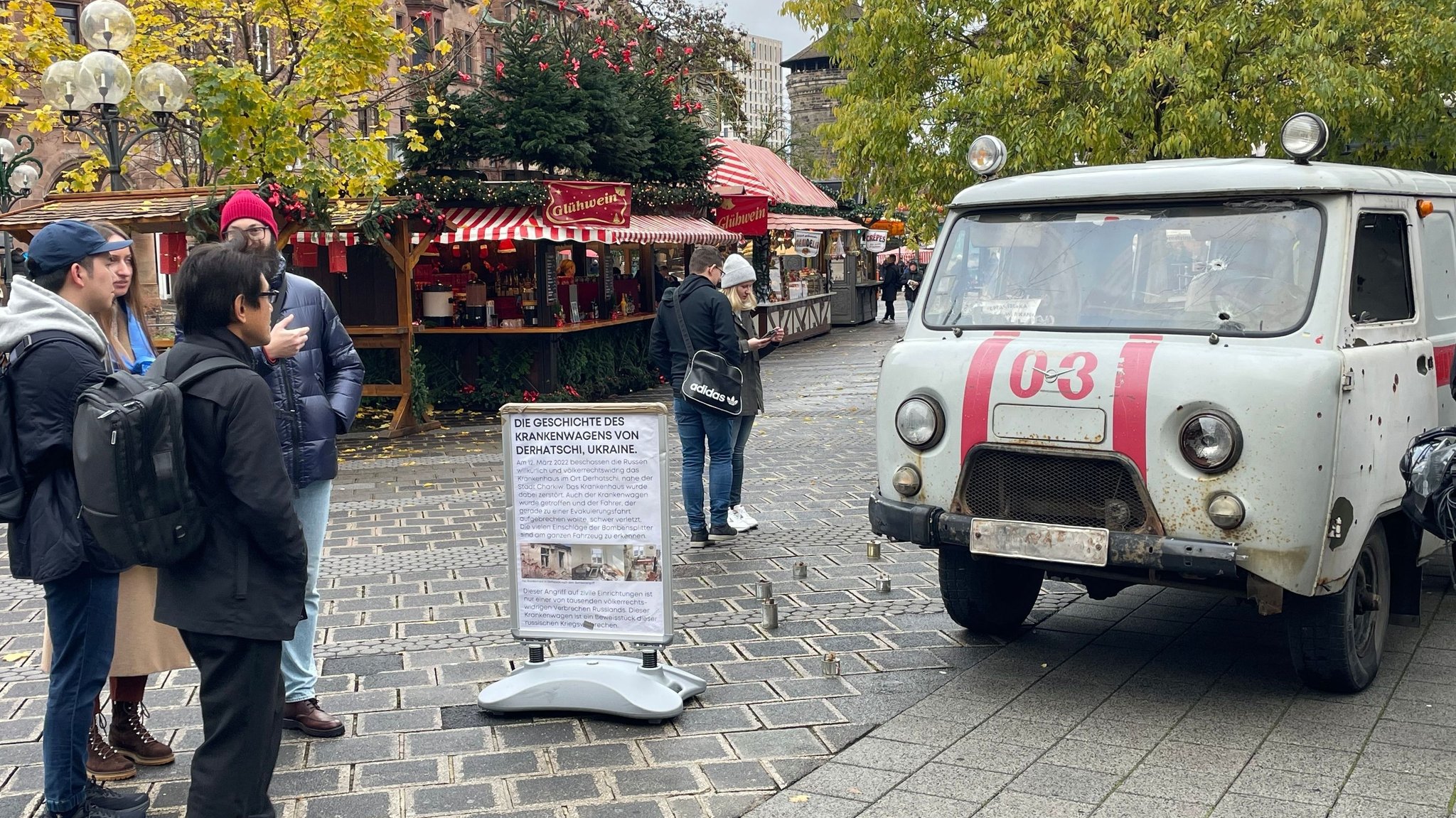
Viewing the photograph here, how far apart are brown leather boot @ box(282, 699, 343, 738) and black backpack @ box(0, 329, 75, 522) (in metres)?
1.41

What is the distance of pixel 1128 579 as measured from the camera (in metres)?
5.43

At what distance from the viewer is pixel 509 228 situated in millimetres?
15328

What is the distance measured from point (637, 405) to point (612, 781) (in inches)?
60.6

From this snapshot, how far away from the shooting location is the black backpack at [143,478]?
11.8 ft

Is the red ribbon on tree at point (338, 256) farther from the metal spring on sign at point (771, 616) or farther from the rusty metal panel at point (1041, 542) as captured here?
the rusty metal panel at point (1041, 542)

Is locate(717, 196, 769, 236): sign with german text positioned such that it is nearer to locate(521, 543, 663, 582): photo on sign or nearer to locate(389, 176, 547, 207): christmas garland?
locate(389, 176, 547, 207): christmas garland

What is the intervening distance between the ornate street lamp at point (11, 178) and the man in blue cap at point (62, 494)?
14.5m

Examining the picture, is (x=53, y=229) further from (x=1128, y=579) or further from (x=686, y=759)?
(x=1128, y=579)

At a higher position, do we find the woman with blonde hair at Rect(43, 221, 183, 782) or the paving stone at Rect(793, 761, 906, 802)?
the woman with blonde hair at Rect(43, 221, 183, 782)

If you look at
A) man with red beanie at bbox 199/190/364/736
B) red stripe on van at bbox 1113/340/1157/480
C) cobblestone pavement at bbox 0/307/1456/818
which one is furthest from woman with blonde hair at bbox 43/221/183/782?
red stripe on van at bbox 1113/340/1157/480

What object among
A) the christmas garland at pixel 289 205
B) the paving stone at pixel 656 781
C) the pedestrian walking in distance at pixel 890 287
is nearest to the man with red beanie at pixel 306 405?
the paving stone at pixel 656 781

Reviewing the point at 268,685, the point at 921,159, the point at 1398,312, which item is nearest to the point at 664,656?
the point at 268,685

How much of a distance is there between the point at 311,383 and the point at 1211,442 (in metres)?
3.33

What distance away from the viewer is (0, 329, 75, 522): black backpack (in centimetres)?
406
